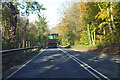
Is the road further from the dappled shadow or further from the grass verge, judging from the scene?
the grass verge

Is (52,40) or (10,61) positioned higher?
(52,40)

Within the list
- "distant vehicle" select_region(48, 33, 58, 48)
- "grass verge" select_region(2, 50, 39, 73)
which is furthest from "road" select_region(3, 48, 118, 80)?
"distant vehicle" select_region(48, 33, 58, 48)

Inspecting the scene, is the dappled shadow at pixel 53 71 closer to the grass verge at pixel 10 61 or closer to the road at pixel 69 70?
the road at pixel 69 70

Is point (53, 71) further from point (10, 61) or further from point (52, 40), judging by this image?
point (52, 40)

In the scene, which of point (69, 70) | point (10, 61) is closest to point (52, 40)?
point (10, 61)

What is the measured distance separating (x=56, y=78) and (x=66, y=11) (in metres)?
40.4

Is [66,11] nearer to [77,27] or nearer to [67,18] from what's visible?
[67,18]

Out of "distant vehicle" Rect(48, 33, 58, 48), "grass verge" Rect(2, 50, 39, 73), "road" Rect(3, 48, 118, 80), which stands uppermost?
"distant vehicle" Rect(48, 33, 58, 48)

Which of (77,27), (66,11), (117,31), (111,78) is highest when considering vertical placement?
(66,11)

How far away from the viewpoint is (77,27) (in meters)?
45.9

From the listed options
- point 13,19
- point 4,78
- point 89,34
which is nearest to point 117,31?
point 89,34

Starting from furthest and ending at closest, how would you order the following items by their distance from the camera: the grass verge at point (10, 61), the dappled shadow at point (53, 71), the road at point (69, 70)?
the grass verge at point (10, 61) → the dappled shadow at point (53, 71) → the road at point (69, 70)

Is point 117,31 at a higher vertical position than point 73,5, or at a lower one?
lower

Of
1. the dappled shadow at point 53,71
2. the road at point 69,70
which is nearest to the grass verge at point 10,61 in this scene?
the road at point 69,70
